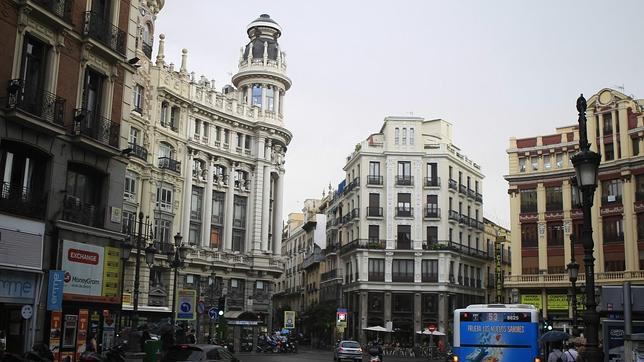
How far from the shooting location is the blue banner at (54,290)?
2006 centimetres

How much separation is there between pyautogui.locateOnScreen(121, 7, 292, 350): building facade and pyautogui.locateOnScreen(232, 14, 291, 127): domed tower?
9cm

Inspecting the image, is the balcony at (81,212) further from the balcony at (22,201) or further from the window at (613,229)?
the window at (613,229)

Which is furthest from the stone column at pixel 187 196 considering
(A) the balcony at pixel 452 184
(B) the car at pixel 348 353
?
(A) the balcony at pixel 452 184

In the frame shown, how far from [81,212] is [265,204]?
4011cm

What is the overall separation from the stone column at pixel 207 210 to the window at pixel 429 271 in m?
22.2

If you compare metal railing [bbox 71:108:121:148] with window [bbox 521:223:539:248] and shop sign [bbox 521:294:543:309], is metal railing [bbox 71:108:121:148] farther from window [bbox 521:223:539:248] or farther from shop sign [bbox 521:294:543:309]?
window [bbox 521:223:539:248]

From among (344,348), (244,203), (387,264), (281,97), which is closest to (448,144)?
(387,264)

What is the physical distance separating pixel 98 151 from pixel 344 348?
2201 cm

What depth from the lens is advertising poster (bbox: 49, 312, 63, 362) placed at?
20.1 metres

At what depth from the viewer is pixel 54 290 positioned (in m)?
20.2

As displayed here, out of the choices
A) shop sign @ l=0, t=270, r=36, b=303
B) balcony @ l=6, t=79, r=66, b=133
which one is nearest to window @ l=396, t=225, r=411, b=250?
balcony @ l=6, t=79, r=66, b=133

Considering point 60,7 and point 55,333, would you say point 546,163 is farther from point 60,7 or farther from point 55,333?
point 55,333

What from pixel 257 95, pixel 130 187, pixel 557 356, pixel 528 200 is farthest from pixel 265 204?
pixel 557 356

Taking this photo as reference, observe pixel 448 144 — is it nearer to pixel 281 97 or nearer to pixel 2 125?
pixel 281 97
